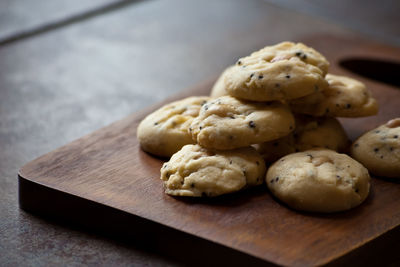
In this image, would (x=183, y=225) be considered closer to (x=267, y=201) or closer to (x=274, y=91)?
(x=267, y=201)

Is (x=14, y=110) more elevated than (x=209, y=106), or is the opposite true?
(x=209, y=106)

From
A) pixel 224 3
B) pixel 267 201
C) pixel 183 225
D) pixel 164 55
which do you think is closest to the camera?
pixel 183 225

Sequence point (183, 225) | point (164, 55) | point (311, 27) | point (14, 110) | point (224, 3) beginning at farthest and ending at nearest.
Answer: point (224, 3) < point (311, 27) < point (164, 55) < point (14, 110) < point (183, 225)

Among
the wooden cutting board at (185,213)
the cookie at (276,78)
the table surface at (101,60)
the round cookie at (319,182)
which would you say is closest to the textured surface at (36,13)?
the table surface at (101,60)

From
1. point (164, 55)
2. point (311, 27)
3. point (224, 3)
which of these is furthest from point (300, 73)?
point (224, 3)

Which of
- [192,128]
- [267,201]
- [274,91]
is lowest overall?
[267,201]

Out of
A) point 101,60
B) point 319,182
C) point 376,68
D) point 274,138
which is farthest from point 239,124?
point 101,60

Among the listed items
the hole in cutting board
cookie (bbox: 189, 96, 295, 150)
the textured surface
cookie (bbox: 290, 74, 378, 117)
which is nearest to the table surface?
the textured surface
